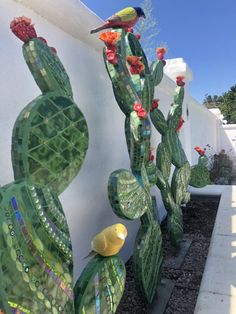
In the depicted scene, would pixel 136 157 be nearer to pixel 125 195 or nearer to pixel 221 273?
pixel 125 195

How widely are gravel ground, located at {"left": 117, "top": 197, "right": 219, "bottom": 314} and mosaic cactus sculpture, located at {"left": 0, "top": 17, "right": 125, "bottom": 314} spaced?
2.76ft

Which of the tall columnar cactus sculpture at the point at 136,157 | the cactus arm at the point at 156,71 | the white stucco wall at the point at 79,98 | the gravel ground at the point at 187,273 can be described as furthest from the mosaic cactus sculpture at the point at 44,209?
the cactus arm at the point at 156,71

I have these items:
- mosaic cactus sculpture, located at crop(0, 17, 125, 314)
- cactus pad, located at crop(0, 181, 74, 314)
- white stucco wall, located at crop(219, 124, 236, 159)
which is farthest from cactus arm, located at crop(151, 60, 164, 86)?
white stucco wall, located at crop(219, 124, 236, 159)

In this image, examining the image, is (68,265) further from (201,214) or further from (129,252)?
(201,214)

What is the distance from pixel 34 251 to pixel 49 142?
0.34m

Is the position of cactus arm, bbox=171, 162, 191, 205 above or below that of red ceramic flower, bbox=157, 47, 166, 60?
below

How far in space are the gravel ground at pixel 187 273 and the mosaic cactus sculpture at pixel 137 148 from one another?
159 millimetres

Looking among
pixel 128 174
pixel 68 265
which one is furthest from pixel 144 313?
pixel 68 265

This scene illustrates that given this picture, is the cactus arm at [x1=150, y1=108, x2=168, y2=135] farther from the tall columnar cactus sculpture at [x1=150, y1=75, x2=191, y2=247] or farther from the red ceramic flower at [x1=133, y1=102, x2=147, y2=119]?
the red ceramic flower at [x1=133, y1=102, x2=147, y2=119]

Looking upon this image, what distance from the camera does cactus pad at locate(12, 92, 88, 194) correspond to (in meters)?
0.91

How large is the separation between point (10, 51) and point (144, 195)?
1.07 metres

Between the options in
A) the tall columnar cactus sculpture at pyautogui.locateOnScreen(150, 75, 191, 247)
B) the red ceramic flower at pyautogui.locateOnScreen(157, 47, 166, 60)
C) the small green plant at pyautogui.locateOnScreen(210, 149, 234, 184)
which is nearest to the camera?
the red ceramic flower at pyautogui.locateOnScreen(157, 47, 166, 60)

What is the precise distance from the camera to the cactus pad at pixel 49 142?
914 mm

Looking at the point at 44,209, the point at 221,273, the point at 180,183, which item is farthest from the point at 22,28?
the point at 180,183
